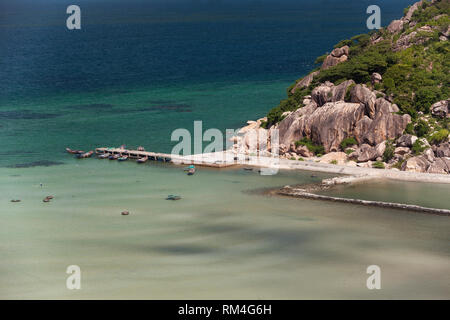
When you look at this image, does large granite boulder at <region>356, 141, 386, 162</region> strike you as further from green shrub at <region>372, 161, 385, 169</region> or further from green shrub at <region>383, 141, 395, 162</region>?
green shrub at <region>372, 161, 385, 169</region>

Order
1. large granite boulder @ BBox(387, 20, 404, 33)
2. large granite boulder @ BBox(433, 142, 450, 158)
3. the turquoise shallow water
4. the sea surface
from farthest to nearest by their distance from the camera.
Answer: large granite boulder @ BBox(387, 20, 404, 33), large granite boulder @ BBox(433, 142, 450, 158), the sea surface, the turquoise shallow water

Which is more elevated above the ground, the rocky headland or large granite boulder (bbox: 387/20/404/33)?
large granite boulder (bbox: 387/20/404/33)

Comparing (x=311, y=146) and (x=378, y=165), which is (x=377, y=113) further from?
(x=311, y=146)

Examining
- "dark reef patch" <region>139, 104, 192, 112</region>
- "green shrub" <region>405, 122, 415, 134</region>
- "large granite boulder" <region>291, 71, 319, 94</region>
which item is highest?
"large granite boulder" <region>291, 71, 319, 94</region>

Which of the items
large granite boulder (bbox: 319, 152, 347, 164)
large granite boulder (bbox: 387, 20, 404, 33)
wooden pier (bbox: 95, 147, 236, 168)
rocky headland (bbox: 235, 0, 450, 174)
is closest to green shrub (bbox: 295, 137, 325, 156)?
rocky headland (bbox: 235, 0, 450, 174)

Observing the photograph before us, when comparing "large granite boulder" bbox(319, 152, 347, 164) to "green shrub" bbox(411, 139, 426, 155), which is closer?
"green shrub" bbox(411, 139, 426, 155)

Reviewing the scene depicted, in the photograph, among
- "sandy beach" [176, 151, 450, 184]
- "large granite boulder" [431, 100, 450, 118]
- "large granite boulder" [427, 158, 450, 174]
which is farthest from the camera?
"large granite boulder" [431, 100, 450, 118]

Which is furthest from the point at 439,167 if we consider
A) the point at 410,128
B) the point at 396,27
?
the point at 396,27
